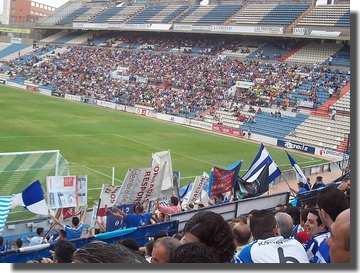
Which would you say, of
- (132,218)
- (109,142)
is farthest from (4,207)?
(109,142)

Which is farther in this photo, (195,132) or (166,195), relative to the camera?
(195,132)

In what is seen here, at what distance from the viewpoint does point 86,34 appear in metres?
68.8

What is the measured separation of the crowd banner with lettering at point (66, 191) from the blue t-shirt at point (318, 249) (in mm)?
6436

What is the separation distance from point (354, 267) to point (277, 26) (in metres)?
47.7

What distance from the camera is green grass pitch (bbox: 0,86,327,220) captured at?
21672mm

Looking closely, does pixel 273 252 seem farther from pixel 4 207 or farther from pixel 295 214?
pixel 4 207

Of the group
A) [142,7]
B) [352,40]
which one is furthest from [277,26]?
[352,40]

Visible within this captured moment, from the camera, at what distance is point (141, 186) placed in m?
9.77

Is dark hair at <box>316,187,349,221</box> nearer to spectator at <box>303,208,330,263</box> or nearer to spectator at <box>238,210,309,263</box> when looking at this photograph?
spectator at <box>303,208,330,263</box>

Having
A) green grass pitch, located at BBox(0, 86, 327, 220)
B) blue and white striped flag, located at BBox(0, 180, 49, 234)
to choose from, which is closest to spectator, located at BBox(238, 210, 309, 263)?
blue and white striped flag, located at BBox(0, 180, 49, 234)

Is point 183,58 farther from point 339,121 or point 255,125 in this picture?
point 339,121

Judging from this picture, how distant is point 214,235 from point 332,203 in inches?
66.0

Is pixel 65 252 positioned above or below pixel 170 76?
above

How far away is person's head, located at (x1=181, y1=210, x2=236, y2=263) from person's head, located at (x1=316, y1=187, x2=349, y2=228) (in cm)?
151
